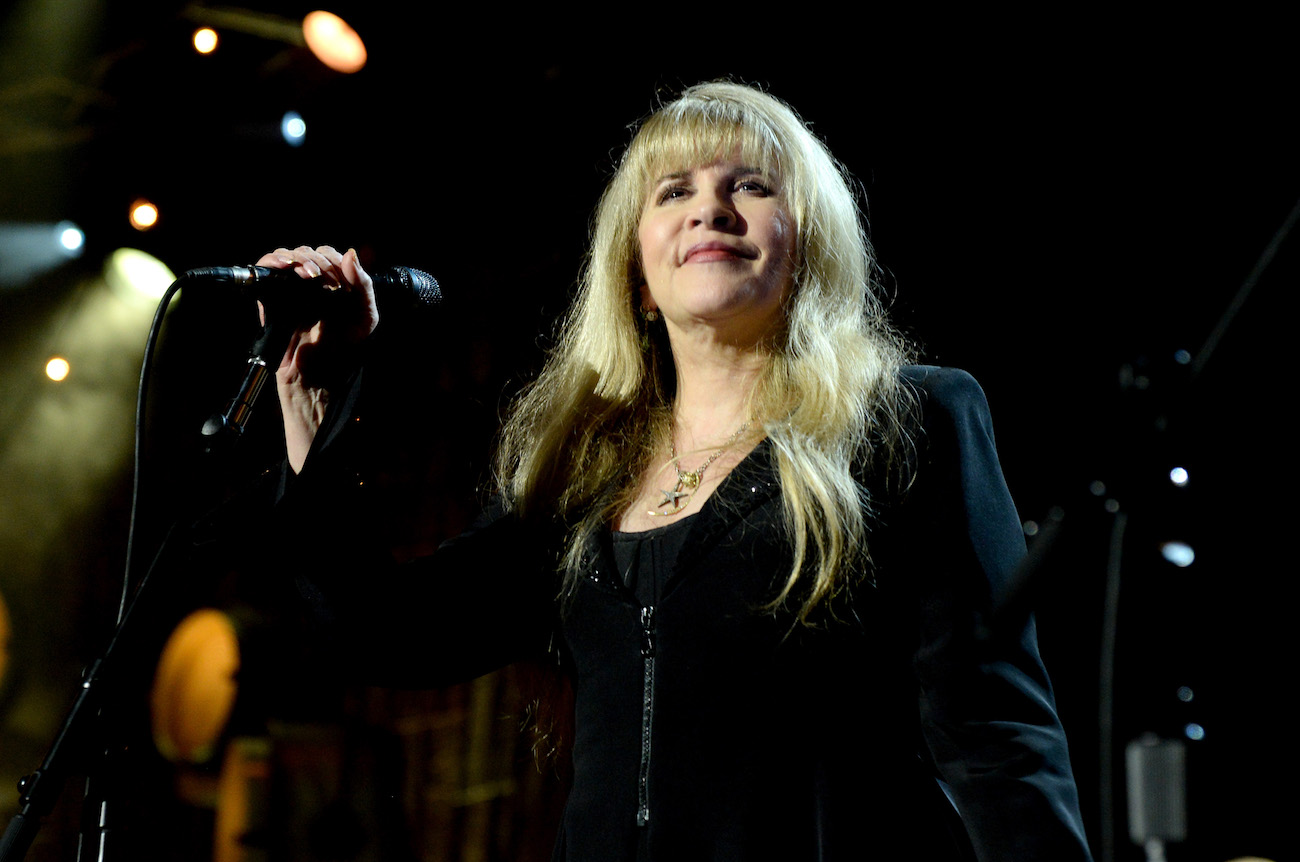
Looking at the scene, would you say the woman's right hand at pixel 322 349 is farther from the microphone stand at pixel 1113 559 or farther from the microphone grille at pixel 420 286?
the microphone stand at pixel 1113 559

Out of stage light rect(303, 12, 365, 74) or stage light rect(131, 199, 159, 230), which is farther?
stage light rect(131, 199, 159, 230)

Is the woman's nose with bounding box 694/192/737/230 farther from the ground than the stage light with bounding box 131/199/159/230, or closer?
closer

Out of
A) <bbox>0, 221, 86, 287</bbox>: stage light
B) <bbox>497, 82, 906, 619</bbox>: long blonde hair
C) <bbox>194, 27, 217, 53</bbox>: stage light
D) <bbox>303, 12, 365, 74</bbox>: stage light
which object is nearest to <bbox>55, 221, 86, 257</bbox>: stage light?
<bbox>0, 221, 86, 287</bbox>: stage light

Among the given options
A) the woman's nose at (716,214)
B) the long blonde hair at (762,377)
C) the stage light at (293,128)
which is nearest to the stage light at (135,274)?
the stage light at (293,128)

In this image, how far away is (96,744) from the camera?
4.11ft

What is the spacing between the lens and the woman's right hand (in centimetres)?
158

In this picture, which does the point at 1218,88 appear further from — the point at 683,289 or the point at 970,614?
the point at 970,614

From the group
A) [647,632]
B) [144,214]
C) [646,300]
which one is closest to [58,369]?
[144,214]

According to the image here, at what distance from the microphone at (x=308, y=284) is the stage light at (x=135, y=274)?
208 cm

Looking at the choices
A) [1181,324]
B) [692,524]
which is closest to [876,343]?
[692,524]

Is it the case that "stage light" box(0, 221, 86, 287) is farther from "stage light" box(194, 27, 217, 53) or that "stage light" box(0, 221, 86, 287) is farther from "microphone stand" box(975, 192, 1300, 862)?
"microphone stand" box(975, 192, 1300, 862)

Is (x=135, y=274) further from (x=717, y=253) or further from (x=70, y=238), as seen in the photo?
(x=717, y=253)

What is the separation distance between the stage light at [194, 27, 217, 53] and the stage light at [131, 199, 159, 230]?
1.58ft

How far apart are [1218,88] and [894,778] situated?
1472 millimetres
